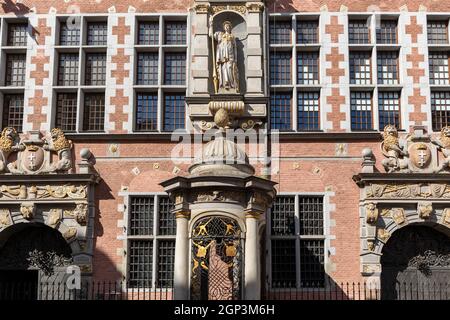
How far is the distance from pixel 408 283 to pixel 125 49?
38.6 feet

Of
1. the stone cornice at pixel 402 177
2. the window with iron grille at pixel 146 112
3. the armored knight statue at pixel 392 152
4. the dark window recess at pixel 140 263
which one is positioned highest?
the window with iron grille at pixel 146 112

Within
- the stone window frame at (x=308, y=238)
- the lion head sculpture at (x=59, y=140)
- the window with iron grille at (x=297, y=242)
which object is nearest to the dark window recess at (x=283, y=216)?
the window with iron grille at (x=297, y=242)

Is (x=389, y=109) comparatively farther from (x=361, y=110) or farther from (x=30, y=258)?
(x=30, y=258)

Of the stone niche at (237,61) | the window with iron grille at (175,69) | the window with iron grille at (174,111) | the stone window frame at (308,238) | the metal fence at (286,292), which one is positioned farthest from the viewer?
the window with iron grille at (175,69)

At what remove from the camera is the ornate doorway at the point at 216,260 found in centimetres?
1844

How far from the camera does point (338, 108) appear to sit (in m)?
25.1

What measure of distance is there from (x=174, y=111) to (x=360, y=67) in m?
6.32

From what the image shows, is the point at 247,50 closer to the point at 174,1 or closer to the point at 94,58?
the point at 174,1

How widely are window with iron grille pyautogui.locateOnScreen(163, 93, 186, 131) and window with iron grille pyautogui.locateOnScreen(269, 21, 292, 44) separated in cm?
361

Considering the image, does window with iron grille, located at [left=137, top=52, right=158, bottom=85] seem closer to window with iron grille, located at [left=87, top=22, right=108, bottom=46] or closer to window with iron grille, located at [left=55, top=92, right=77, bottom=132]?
window with iron grille, located at [left=87, top=22, right=108, bottom=46]

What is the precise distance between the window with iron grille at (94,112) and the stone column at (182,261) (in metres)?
7.46

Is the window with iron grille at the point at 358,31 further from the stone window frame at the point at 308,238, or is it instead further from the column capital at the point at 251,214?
the column capital at the point at 251,214

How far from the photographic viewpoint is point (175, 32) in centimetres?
2622

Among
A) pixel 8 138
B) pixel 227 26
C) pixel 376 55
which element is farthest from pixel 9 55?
pixel 376 55
